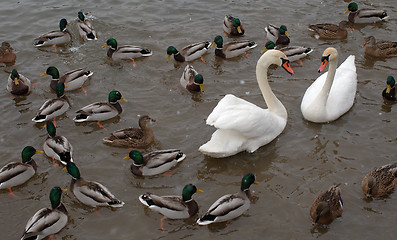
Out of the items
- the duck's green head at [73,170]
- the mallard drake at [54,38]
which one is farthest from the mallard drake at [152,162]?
the mallard drake at [54,38]

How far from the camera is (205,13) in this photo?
13836 mm

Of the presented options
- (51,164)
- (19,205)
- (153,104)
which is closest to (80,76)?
(153,104)

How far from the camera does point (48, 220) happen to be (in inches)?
273

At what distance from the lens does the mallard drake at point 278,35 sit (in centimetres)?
1196

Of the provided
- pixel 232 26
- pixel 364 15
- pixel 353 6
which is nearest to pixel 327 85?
pixel 232 26

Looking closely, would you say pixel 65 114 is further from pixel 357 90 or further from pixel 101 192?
pixel 357 90

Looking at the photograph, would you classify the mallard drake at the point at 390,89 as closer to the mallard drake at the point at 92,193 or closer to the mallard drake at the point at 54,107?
the mallard drake at the point at 92,193

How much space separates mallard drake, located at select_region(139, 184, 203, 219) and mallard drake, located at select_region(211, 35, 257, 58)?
525 cm

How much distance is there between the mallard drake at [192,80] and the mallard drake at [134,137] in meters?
1.82

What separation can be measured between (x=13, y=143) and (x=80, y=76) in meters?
2.30

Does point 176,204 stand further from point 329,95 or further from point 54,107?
point 329,95

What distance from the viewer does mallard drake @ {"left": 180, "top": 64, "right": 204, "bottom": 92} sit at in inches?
404

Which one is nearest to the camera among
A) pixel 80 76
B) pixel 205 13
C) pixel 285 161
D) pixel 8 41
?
pixel 285 161

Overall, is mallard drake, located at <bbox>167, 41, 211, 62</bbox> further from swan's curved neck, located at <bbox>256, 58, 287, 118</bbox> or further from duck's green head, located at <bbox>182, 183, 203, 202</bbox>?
duck's green head, located at <bbox>182, 183, 203, 202</bbox>
